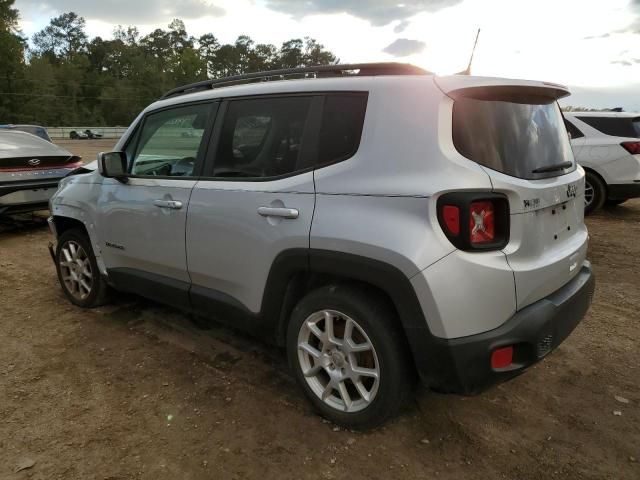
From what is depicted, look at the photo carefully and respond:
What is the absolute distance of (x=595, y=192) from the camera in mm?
7875

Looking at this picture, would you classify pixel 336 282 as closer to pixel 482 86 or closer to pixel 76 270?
pixel 482 86

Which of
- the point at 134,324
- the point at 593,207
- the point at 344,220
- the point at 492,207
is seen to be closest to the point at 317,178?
the point at 344,220

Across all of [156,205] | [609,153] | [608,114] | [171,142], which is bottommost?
[609,153]

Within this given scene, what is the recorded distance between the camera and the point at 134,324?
159 inches

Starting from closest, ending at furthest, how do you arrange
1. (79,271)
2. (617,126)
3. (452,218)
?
1. (452,218)
2. (79,271)
3. (617,126)

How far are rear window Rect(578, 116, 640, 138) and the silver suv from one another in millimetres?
5883

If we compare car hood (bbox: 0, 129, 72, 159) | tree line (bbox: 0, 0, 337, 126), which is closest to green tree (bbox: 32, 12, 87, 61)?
tree line (bbox: 0, 0, 337, 126)

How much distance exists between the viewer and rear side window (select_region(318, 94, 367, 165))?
2.48 metres

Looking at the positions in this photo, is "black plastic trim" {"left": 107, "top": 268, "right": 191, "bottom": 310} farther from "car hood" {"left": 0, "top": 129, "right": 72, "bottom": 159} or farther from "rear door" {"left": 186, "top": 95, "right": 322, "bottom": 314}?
"car hood" {"left": 0, "top": 129, "right": 72, "bottom": 159}

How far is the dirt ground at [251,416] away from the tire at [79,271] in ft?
1.19

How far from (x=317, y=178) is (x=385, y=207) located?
0.45 meters

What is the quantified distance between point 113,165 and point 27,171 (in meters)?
4.33

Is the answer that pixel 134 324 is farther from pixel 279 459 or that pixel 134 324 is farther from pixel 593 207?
pixel 593 207

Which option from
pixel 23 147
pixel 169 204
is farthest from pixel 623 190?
pixel 23 147
